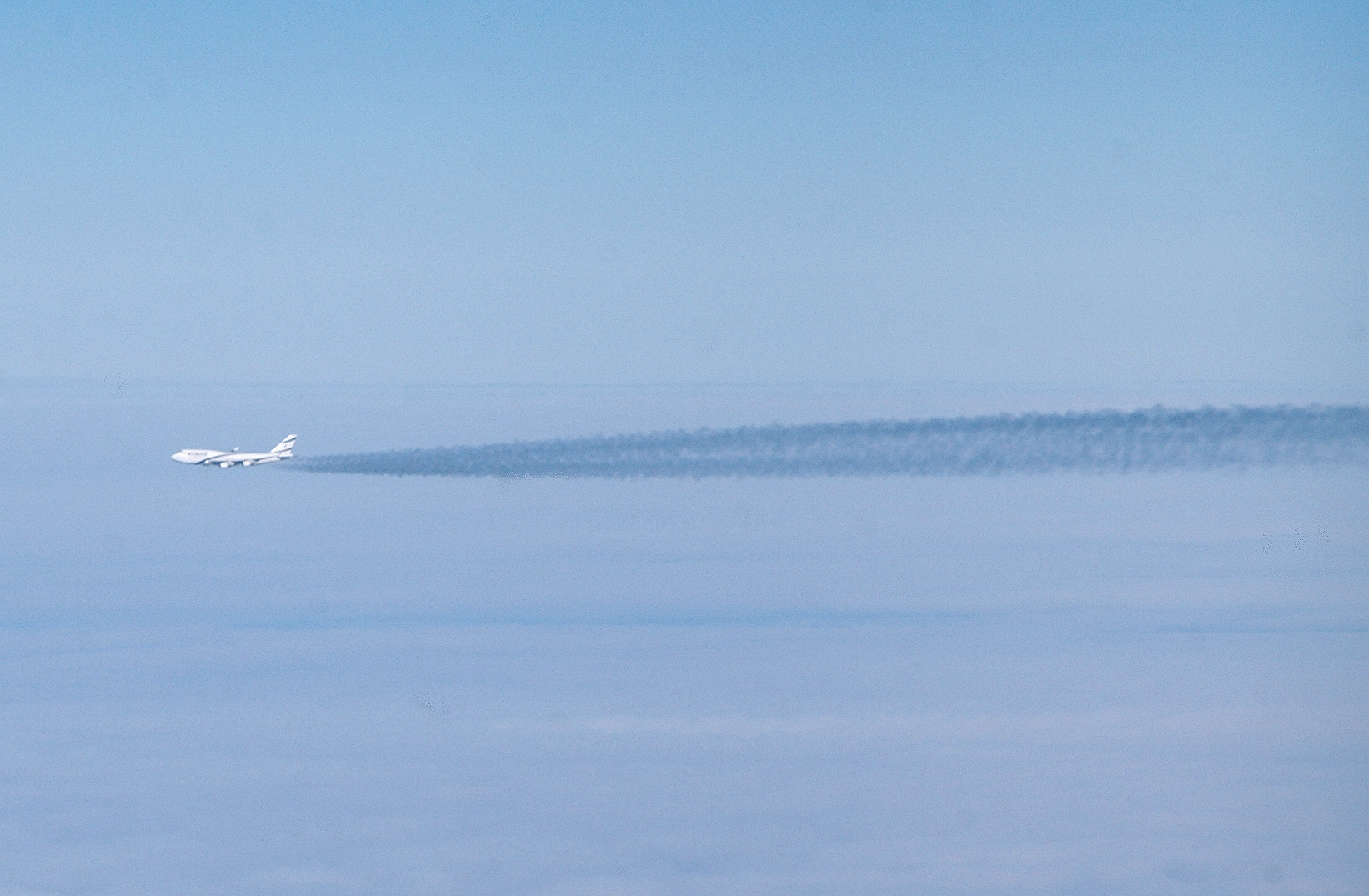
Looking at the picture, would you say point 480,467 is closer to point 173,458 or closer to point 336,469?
point 336,469

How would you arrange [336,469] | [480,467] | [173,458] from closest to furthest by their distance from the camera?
[480,467] → [336,469] → [173,458]

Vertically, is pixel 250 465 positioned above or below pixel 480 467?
below

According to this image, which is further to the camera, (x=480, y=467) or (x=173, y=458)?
(x=173, y=458)

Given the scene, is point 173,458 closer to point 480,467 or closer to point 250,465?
point 250,465

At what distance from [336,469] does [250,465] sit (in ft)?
78.5

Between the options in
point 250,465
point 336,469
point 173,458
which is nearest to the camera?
point 336,469

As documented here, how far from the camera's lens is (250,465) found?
229ft

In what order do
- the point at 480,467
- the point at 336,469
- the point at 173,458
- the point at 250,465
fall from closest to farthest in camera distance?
the point at 480,467 → the point at 336,469 → the point at 250,465 → the point at 173,458

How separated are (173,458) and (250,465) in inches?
427

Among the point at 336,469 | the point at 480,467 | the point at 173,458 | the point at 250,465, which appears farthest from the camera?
the point at 173,458

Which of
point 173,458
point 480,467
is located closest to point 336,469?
point 480,467

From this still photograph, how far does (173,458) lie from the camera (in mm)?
76938

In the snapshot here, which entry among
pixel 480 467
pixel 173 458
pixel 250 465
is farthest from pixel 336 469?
pixel 173 458

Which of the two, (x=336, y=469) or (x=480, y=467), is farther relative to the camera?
(x=336, y=469)
